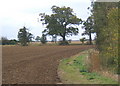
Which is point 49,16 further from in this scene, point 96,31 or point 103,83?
point 103,83

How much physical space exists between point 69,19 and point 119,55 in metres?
77.8

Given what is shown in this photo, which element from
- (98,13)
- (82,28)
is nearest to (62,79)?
(98,13)

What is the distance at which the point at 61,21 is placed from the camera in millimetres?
93938

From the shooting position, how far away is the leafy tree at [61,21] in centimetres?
9175

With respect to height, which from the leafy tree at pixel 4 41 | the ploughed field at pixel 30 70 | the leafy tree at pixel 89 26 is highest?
the leafy tree at pixel 89 26

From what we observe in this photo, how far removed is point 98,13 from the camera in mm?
25344

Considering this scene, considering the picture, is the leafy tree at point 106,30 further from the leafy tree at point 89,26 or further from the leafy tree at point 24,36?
the leafy tree at point 24,36

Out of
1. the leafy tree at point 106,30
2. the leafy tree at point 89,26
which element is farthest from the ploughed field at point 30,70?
the leafy tree at point 89,26

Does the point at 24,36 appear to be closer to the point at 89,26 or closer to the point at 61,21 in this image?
the point at 61,21

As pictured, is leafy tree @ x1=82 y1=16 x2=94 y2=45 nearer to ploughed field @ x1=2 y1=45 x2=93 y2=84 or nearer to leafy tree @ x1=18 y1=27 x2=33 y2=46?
ploughed field @ x1=2 y1=45 x2=93 y2=84

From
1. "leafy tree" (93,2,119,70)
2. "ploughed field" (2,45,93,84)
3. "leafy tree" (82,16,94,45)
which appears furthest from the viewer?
"leafy tree" (82,16,94,45)

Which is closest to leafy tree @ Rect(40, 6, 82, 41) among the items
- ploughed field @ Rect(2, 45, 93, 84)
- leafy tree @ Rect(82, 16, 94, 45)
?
leafy tree @ Rect(82, 16, 94, 45)

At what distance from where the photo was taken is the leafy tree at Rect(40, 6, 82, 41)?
91.8 meters

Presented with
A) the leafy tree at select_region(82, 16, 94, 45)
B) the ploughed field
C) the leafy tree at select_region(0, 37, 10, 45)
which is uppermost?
the leafy tree at select_region(82, 16, 94, 45)
